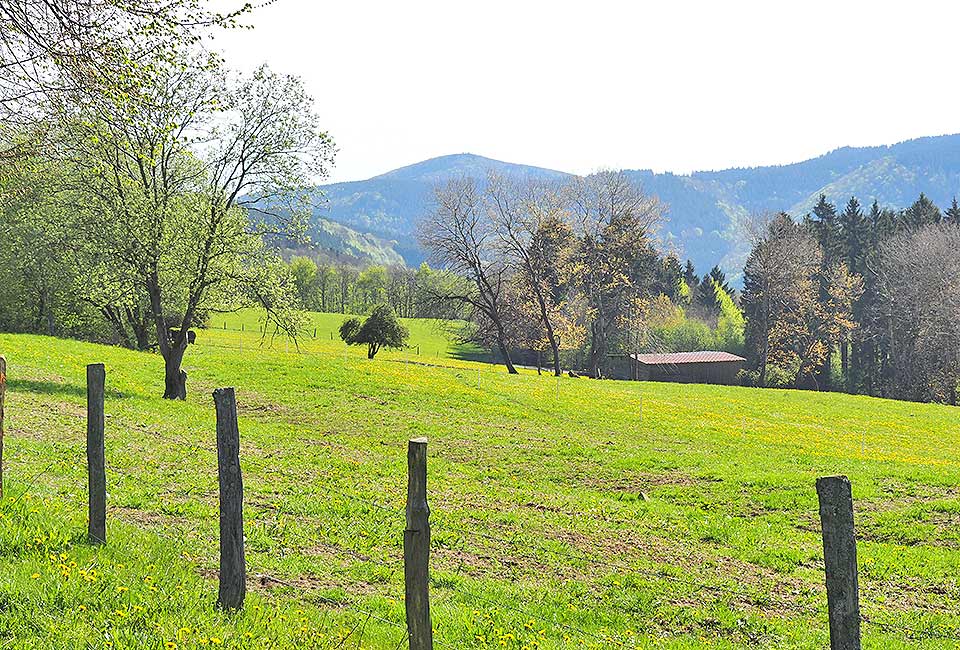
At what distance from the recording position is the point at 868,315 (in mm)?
86875

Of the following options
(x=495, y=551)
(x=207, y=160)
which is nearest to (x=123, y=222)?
(x=207, y=160)

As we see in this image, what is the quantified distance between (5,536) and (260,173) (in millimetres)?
22631

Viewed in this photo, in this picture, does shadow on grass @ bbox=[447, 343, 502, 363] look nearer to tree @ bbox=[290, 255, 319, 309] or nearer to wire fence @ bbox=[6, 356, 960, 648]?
tree @ bbox=[290, 255, 319, 309]

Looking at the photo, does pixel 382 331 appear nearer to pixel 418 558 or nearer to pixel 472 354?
pixel 472 354

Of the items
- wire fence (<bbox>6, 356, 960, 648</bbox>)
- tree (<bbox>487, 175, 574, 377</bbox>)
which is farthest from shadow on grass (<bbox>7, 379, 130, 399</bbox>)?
tree (<bbox>487, 175, 574, 377</bbox>)

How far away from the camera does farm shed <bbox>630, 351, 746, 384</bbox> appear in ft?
260

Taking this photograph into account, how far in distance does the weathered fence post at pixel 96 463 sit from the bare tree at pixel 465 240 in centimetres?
5108

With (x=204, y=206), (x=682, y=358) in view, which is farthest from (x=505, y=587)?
(x=682, y=358)

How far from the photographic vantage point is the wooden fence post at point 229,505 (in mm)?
7586

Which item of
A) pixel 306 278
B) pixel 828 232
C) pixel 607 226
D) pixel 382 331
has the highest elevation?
pixel 828 232

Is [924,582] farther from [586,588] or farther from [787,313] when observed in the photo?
[787,313]

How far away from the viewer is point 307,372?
40.6 metres

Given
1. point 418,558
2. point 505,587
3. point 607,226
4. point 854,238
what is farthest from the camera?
point 854,238

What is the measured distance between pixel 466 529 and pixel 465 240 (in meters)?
47.8
